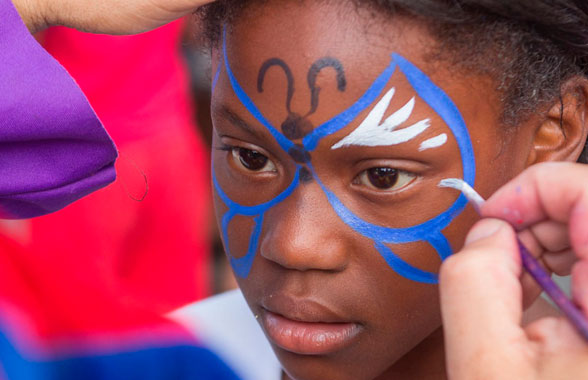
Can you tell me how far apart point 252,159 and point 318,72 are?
0.24 meters

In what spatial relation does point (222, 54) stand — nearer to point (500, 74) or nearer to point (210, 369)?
point (500, 74)

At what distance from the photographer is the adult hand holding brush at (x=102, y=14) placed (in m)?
1.30

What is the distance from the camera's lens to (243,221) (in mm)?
1417

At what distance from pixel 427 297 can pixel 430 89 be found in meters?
0.37

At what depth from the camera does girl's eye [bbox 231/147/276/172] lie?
1381mm

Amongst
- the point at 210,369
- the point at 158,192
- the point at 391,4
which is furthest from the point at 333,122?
the point at 158,192

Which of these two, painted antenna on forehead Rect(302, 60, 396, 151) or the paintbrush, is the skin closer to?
painted antenna on forehead Rect(302, 60, 396, 151)

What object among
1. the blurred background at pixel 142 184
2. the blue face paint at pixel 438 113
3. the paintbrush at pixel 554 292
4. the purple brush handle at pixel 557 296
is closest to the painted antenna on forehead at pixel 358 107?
the blue face paint at pixel 438 113

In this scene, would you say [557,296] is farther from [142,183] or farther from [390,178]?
[142,183]

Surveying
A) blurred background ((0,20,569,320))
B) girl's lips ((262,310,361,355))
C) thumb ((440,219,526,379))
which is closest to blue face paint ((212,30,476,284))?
girl's lips ((262,310,361,355))

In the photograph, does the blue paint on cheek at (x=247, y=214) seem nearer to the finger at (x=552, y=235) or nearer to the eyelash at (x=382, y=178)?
the eyelash at (x=382, y=178)

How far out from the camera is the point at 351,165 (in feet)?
4.19

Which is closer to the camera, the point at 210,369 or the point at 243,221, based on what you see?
the point at 210,369

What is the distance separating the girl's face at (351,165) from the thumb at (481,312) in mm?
372
